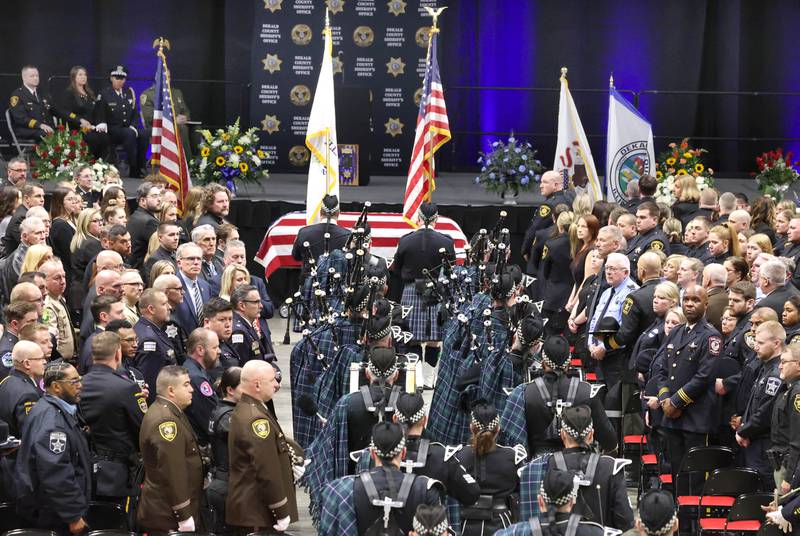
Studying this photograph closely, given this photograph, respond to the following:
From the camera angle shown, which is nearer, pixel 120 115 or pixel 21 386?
pixel 21 386

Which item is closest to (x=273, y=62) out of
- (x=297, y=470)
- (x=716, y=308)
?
(x=716, y=308)

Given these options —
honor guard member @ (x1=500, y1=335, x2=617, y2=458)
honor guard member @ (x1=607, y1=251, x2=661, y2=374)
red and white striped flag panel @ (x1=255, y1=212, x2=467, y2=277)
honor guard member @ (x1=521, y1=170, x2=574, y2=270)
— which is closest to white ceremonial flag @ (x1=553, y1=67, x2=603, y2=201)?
red and white striped flag panel @ (x1=255, y1=212, x2=467, y2=277)

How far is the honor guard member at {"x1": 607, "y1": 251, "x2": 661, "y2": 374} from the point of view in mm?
10031

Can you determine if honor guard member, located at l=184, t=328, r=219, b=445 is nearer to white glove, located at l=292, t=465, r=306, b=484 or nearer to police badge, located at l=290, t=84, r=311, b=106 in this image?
white glove, located at l=292, t=465, r=306, b=484

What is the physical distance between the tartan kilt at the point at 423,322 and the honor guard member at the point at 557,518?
654 centimetres

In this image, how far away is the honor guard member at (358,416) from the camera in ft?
25.3

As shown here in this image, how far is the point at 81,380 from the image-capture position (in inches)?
304

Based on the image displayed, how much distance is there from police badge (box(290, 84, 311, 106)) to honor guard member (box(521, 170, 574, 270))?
609 centimetres

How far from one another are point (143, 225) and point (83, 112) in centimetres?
631

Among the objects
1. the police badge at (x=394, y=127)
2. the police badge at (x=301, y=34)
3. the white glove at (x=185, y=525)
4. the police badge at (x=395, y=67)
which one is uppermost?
the police badge at (x=301, y=34)

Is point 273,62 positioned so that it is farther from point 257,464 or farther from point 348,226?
point 257,464

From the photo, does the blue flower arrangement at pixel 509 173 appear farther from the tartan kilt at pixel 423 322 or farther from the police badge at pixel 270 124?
the tartan kilt at pixel 423 322

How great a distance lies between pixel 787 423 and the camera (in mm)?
7891

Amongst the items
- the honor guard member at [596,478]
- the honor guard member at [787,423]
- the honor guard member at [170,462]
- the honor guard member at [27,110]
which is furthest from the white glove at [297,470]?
the honor guard member at [27,110]
